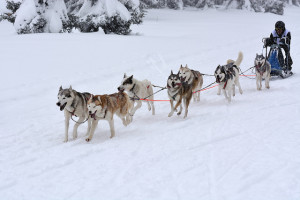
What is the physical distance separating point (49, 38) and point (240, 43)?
10259 mm

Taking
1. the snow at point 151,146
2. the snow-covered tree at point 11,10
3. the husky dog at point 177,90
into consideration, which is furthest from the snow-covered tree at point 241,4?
the husky dog at point 177,90

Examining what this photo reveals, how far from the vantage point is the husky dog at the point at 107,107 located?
15.0ft

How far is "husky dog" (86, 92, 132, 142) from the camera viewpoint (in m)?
4.56

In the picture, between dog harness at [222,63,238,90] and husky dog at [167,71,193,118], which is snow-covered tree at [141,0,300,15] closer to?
dog harness at [222,63,238,90]

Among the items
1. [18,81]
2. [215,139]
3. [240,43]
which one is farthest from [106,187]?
[240,43]

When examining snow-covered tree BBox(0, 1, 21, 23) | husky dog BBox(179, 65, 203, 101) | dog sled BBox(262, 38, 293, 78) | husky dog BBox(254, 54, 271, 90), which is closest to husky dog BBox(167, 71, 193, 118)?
husky dog BBox(179, 65, 203, 101)

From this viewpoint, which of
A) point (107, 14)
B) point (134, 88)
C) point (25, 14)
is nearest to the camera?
point (134, 88)

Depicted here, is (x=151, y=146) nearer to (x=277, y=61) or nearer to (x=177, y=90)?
(x=177, y=90)

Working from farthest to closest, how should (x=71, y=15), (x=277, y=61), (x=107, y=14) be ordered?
(x=71, y=15) < (x=107, y=14) < (x=277, y=61)

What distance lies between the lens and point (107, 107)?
4781mm

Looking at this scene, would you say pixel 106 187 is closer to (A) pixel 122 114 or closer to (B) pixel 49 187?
(B) pixel 49 187

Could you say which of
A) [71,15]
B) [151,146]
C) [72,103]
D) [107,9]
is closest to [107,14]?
[107,9]

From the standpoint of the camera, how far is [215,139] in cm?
437

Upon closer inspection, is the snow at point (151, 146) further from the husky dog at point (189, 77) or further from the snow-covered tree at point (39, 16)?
the snow-covered tree at point (39, 16)
